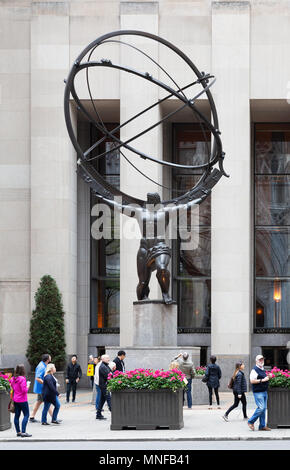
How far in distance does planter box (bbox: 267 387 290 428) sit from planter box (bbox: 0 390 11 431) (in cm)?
571

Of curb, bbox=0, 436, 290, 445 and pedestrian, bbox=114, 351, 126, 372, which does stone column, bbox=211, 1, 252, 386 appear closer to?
pedestrian, bbox=114, 351, 126, 372

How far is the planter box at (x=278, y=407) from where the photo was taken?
19.3 m

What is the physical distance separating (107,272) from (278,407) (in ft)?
79.5

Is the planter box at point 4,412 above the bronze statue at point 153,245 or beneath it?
beneath

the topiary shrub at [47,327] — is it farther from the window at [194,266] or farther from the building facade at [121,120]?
the window at [194,266]

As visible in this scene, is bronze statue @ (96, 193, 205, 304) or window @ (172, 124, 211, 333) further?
window @ (172, 124, 211, 333)

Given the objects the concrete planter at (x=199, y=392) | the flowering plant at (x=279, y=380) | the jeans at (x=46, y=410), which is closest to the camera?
the flowering plant at (x=279, y=380)

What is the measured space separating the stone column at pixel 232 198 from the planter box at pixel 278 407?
1746 cm

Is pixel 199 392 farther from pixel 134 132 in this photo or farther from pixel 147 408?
pixel 134 132

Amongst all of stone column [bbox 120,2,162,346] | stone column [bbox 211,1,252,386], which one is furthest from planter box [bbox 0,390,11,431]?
stone column [bbox 211,1,252,386]

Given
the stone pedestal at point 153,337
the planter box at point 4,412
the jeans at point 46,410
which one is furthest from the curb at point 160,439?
the stone pedestal at point 153,337

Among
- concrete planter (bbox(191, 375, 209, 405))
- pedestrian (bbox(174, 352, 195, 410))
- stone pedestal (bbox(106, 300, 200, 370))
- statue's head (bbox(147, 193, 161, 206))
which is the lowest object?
concrete planter (bbox(191, 375, 209, 405))

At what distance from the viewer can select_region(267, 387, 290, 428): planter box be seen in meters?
19.3

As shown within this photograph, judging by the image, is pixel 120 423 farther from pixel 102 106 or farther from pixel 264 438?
pixel 102 106
